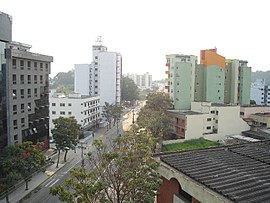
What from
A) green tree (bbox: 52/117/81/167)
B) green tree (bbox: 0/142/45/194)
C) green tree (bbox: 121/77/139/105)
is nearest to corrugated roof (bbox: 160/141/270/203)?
green tree (bbox: 0/142/45/194)

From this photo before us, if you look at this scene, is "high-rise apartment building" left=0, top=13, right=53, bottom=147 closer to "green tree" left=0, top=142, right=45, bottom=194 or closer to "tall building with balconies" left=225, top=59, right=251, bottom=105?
"green tree" left=0, top=142, right=45, bottom=194

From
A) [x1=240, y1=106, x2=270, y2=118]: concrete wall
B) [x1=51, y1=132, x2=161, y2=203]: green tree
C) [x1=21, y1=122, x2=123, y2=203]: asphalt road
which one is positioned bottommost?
[x1=21, y1=122, x2=123, y2=203]: asphalt road

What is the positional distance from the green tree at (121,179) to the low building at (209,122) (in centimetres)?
3018

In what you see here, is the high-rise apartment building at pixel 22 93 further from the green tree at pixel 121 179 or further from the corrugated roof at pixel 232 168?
the corrugated roof at pixel 232 168

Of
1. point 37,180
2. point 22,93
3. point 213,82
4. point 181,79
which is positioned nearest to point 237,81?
point 213,82

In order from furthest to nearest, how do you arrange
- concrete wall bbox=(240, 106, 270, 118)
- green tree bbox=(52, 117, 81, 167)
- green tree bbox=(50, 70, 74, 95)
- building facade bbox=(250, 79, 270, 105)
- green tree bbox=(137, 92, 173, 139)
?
→ green tree bbox=(50, 70, 74, 95) → building facade bbox=(250, 79, 270, 105) → concrete wall bbox=(240, 106, 270, 118) → green tree bbox=(137, 92, 173, 139) → green tree bbox=(52, 117, 81, 167)

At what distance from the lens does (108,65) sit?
2702 inches

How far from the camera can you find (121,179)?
531 inches

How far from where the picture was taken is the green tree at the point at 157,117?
130 feet

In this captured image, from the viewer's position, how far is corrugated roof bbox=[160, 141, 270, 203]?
11.2 metres

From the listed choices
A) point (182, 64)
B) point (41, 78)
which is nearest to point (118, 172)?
point (41, 78)

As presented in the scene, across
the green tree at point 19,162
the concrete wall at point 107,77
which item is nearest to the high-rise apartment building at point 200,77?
the concrete wall at point 107,77

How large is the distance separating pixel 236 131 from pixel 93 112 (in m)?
29.3

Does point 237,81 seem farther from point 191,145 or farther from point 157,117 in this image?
point 157,117
